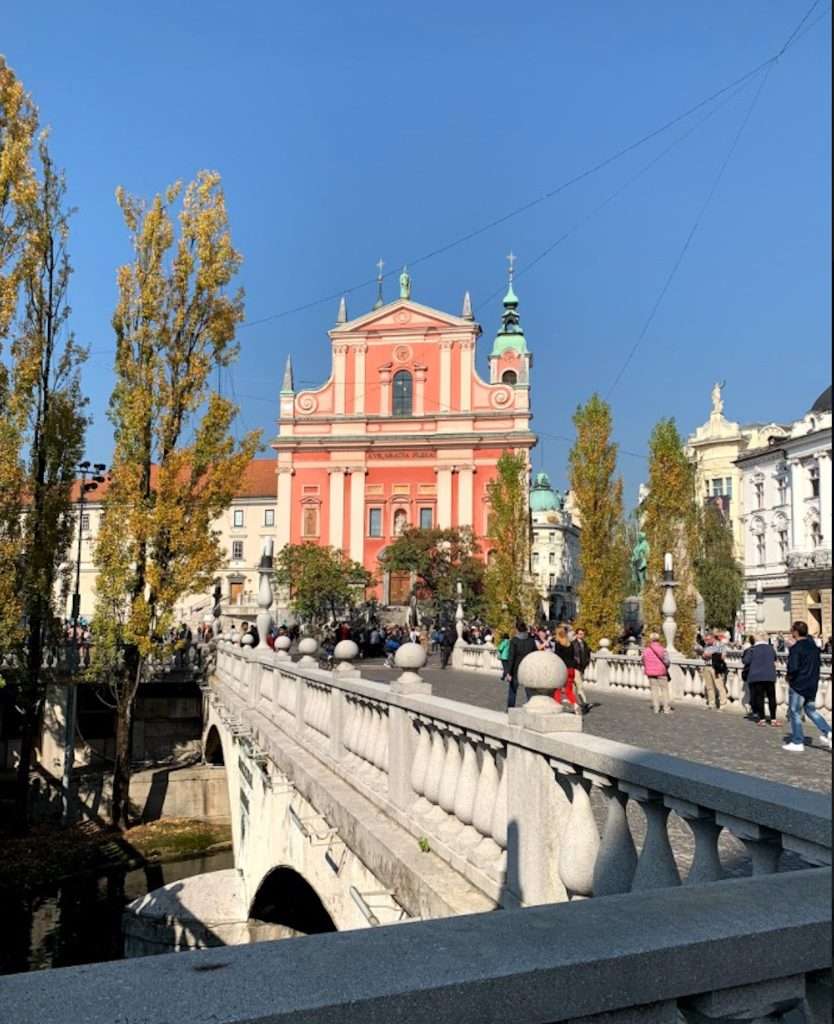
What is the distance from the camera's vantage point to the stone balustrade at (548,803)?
297 centimetres

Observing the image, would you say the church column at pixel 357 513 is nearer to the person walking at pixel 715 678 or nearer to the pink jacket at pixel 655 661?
the person walking at pixel 715 678

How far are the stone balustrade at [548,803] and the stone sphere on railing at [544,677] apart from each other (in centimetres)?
15

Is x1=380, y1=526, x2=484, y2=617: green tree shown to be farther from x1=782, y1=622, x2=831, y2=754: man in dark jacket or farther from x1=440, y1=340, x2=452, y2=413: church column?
x1=782, y1=622, x2=831, y2=754: man in dark jacket

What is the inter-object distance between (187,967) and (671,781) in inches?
77.0

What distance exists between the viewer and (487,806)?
5000 millimetres

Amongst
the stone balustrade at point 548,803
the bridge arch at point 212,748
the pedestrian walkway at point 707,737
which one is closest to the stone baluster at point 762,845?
the stone balustrade at point 548,803

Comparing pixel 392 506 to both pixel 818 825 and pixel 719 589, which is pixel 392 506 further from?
pixel 818 825

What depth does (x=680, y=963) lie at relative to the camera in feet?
6.40

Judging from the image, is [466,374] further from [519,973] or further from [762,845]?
[519,973]

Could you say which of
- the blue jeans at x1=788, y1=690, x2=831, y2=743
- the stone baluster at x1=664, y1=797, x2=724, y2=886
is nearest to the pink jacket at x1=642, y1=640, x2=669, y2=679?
the blue jeans at x1=788, y1=690, x2=831, y2=743

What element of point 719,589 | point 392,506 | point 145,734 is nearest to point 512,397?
point 392,506

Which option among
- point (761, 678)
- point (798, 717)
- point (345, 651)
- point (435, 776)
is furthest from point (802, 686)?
point (435, 776)

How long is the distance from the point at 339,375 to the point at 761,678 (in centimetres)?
5136

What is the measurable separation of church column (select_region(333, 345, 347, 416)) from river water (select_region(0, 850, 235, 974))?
42.5 meters
